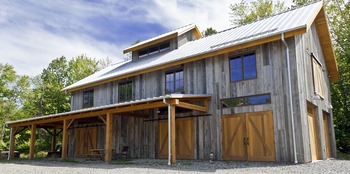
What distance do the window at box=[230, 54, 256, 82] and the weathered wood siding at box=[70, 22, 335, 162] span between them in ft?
0.62

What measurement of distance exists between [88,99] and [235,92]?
33.5ft

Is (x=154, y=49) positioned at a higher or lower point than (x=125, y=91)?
higher

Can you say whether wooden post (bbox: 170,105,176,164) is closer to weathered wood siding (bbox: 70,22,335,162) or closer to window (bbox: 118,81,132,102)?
weathered wood siding (bbox: 70,22,335,162)

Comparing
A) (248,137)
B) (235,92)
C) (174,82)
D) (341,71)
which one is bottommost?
(248,137)

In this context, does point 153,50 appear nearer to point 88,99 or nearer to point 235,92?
point 88,99

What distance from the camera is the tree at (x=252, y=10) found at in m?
28.4

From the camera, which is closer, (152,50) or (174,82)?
(174,82)

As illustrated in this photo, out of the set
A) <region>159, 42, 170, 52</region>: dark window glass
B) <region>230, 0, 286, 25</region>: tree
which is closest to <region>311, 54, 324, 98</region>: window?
<region>159, 42, 170, 52</region>: dark window glass

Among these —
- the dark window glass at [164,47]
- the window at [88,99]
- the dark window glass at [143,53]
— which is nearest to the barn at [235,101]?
the dark window glass at [164,47]

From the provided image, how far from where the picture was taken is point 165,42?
1828cm

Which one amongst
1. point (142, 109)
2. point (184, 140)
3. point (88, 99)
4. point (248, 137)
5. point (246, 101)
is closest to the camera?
point (248, 137)

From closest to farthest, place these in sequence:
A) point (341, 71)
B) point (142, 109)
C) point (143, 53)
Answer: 1. point (142, 109)
2. point (143, 53)
3. point (341, 71)

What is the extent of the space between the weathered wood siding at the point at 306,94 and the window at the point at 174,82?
5.23 m

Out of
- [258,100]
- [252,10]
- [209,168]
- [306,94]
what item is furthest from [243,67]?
[252,10]
